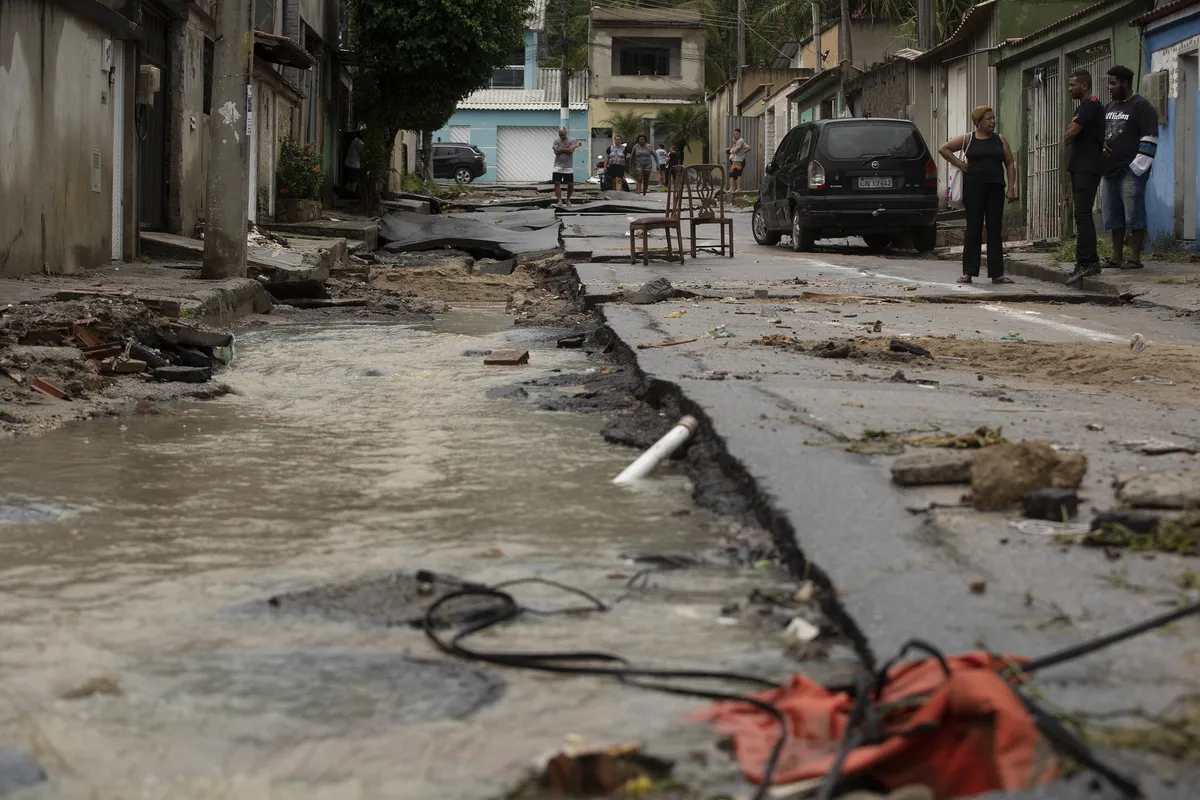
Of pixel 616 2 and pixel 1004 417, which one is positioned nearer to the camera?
pixel 1004 417

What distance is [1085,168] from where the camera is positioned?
13430mm

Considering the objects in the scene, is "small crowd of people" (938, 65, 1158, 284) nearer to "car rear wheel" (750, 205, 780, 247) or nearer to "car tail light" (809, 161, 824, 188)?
"car tail light" (809, 161, 824, 188)

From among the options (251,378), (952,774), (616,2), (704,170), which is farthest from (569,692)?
(616,2)

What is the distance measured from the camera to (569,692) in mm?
2814

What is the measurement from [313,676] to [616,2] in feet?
205

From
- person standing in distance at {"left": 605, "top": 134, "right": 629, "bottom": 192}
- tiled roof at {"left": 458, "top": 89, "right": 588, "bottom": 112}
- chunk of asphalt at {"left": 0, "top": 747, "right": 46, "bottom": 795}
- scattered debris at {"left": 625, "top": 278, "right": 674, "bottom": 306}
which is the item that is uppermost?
tiled roof at {"left": 458, "top": 89, "right": 588, "bottom": 112}

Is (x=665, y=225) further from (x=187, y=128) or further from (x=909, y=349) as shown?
(x=909, y=349)

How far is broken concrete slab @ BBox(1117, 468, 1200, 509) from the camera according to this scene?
373 cm

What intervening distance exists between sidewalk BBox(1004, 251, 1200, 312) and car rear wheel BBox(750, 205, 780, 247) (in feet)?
15.5

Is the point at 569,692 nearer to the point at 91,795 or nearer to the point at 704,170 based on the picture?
the point at 91,795

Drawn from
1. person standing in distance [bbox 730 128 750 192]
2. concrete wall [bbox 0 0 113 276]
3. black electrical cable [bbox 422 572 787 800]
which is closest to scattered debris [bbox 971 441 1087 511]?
black electrical cable [bbox 422 572 787 800]

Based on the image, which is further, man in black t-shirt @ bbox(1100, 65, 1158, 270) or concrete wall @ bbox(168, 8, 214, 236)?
concrete wall @ bbox(168, 8, 214, 236)

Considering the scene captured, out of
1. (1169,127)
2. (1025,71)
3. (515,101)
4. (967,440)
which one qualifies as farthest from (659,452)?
(515,101)

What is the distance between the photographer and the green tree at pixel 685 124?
191 ft
